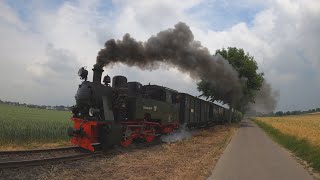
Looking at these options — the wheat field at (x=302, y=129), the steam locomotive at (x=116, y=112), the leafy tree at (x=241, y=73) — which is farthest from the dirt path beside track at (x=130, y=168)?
the leafy tree at (x=241, y=73)

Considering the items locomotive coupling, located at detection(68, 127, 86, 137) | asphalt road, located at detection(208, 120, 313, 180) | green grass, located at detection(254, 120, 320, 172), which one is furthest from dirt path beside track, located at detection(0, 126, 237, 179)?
green grass, located at detection(254, 120, 320, 172)

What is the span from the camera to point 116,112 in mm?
14422

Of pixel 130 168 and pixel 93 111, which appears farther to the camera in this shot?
pixel 93 111

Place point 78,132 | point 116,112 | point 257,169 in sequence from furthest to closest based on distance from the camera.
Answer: point 116,112 → point 78,132 → point 257,169

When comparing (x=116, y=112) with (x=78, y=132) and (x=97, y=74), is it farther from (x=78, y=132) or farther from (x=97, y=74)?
(x=78, y=132)

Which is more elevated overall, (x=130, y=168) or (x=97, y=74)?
(x=97, y=74)

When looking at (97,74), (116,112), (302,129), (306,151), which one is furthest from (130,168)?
(302,129)

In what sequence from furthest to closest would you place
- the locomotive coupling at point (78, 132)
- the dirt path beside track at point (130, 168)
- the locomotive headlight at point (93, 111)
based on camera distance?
the locomotive headlight at point (93, 111) < the locomotive coupling at point (78, 132) < the dirt path beside track at point (130, 168)

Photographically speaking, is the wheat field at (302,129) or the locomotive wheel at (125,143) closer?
the locomotive wheel at (125,143)

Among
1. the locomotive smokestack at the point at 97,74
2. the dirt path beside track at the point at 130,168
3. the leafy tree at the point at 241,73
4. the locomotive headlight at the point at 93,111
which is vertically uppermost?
the leafy tree at the point at 241,73

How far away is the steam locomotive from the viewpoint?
43.7 ft

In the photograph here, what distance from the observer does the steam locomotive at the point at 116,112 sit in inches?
525

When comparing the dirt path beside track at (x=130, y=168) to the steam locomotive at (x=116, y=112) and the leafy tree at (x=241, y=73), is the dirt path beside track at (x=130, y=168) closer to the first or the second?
the steam locomotive at (x=116, y=112)

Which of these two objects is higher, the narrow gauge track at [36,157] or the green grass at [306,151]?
the green grass at [306,151]
